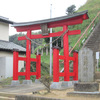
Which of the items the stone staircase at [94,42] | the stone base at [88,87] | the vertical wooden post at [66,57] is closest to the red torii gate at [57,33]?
the vertical wooden post at [66,57]

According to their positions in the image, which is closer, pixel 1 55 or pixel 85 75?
pixel 85 75

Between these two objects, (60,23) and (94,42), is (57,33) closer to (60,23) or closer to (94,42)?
(60,23)

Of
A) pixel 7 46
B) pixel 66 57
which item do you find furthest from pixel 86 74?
pixel 7 46

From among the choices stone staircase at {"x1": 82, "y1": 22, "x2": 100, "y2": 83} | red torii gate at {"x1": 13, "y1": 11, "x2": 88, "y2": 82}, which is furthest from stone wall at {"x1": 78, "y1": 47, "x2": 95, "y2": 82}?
stone staircase at {"x1": 82, "y1": 22, "x2": 100, "y2": 83}

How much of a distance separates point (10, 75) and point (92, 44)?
8.47 metres

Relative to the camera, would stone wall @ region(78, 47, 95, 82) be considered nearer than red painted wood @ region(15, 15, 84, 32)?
Yes

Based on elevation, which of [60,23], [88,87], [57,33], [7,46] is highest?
[60,23]

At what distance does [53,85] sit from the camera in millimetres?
9789

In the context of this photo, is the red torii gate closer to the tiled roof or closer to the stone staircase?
the tiled roof

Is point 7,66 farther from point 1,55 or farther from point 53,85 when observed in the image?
point 53,85

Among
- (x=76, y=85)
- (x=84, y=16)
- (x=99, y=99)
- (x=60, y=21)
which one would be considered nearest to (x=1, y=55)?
(x=60, y=21)

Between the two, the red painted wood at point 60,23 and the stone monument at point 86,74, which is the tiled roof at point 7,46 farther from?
the stone monument at point 86,74

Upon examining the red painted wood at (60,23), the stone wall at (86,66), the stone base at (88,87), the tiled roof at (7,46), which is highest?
the red painted wood at (60,23)

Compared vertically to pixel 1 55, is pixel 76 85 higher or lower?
lower
